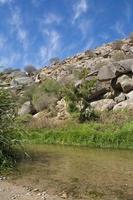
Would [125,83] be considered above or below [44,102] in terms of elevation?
above

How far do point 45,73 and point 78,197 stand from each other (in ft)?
172

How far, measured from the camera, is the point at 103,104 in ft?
135

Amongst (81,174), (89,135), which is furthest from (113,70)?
(81,174)

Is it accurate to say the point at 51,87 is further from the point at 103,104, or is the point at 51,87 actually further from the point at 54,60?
the point at 54,60

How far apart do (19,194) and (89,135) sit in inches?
719

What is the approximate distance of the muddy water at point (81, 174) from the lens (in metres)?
14.3

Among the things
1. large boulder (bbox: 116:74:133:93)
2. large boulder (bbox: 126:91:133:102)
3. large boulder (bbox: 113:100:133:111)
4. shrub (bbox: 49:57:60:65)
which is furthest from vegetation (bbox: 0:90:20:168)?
shrub (bbox: 49:57:60:65)

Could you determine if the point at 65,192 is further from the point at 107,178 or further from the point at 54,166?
the point at 54,166

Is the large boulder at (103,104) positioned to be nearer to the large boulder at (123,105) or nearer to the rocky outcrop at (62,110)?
the large boulder at (123,105)

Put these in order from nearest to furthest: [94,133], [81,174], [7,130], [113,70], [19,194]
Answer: [19,194]
[81,174]
[7,130]
[94,133]
[113,70]

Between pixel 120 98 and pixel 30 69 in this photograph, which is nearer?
pixel 120 98

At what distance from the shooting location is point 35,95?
47.3 m

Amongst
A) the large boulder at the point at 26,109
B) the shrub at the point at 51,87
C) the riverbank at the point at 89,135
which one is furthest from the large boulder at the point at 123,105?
the large boulder at the point at 26,109

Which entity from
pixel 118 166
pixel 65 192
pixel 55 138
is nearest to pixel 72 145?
pixel 55 138
